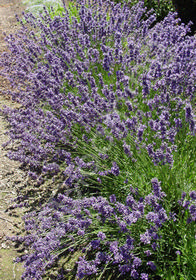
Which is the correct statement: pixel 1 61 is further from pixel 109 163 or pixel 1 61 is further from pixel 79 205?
pixel 79 205

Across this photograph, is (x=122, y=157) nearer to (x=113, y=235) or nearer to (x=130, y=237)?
(x=113, y=235)

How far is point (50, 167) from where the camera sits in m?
2.69

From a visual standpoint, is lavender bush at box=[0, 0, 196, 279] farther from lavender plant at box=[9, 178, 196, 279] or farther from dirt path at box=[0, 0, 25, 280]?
dirt path at box=[0, 0, 25, 280]

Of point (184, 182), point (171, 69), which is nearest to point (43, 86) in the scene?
point (171, 69)

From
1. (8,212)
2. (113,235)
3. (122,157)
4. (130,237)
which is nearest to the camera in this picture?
(130,237)

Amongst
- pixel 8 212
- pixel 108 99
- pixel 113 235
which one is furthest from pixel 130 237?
pixel 8 212

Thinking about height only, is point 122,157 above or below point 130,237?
above

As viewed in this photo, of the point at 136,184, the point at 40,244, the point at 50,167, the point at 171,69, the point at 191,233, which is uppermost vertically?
the point at 171,69

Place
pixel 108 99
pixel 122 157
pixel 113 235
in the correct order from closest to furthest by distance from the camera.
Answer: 1. pixel 113 235
2. pixel 108 99
3. pixel 122 157

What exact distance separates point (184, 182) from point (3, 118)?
3.20m

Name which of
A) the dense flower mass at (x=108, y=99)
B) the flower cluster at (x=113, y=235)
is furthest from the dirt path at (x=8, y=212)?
the dense flower mass at (x=108, y=99)

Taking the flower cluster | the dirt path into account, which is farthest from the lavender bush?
the dirt path

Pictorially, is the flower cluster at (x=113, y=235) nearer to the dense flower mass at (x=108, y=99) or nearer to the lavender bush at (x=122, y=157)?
the lavender bush at (x=122, y=157)

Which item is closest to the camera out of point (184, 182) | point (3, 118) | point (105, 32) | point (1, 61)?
point (184, 182)
